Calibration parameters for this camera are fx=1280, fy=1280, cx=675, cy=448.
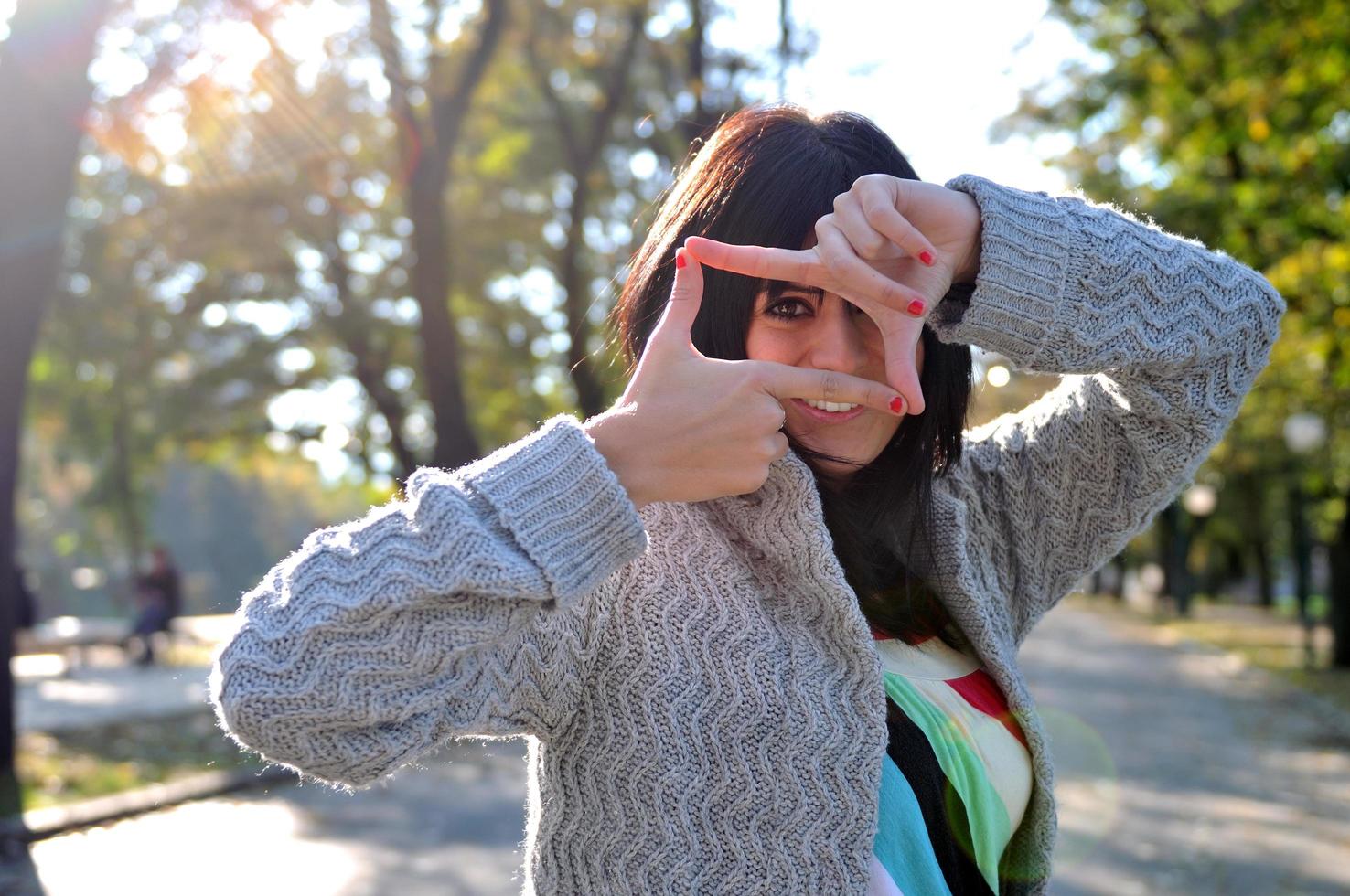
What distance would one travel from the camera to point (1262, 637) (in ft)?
83.5

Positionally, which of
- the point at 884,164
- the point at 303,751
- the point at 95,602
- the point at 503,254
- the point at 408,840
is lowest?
the point at 95,602

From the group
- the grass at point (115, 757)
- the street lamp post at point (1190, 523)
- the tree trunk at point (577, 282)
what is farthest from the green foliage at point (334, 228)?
the street lamp post at point (1190, 523)

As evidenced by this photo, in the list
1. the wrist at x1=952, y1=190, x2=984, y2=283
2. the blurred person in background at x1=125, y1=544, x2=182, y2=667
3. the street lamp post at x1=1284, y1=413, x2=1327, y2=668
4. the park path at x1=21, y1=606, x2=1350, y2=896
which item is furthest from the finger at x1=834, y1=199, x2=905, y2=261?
the blurred person in background at x1=125, y1=544, x2=182, y2=667

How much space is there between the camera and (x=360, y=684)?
143cm

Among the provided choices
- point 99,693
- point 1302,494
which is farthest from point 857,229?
point 1302,494

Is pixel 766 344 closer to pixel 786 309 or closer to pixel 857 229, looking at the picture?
pixel 786 309

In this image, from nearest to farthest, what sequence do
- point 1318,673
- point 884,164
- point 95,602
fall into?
point 884,164, point 1318,673, point 95,602

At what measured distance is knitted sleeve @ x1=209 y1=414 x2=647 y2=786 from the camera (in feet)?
4.67

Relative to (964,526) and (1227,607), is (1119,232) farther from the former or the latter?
(1227,607)

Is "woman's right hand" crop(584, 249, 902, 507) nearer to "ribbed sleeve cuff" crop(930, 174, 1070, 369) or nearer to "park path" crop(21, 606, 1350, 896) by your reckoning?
"ribbed sleeve cuff" crop(930, 174, 1070, 369)

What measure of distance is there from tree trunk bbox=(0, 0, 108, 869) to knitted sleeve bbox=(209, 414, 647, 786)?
7905mm

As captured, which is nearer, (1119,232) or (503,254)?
(1119,232)

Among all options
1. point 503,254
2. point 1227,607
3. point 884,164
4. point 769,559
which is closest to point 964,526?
point 769,559

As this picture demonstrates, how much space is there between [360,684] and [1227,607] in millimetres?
43525
